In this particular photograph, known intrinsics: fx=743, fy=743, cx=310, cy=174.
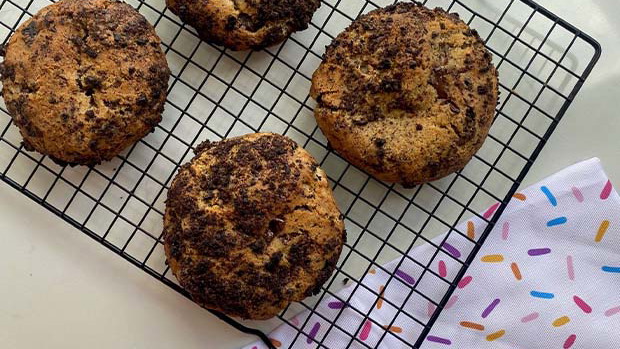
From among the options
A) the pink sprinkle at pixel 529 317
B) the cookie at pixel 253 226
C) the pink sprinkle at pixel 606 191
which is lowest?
the cookie at pixel 253 226

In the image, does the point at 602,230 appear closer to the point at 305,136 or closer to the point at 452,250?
the point at 452,250

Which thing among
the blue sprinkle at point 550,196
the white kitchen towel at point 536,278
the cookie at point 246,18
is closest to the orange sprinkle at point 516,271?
the white kitchen towel at point 536,278

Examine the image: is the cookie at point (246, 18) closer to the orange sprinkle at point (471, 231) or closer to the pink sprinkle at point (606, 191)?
the orange sprinkle at point (471, 231)

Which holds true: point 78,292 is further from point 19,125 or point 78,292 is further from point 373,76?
point 373,76

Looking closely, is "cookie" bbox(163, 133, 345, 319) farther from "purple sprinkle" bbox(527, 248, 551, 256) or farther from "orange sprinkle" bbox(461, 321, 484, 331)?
"purple sprinkle" bbox(527, 248, 551, 256)

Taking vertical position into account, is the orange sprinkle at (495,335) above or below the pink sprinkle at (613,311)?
below

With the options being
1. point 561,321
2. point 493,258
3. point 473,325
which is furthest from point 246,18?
point 561,321

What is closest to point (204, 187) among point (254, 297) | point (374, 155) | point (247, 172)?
point (247, 172)
